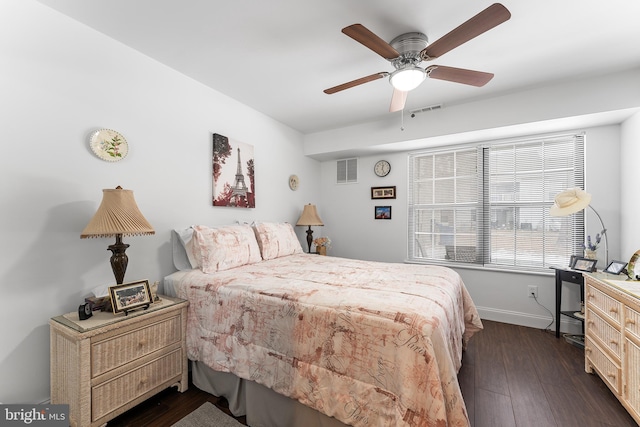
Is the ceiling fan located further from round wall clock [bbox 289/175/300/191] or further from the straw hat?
round wall clock [bbox 289/175/300/191]

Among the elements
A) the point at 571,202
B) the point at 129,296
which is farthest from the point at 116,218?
the point at 571,202

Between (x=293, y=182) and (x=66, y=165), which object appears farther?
(x=293, y=182)

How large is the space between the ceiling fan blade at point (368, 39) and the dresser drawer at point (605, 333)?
7.94ft

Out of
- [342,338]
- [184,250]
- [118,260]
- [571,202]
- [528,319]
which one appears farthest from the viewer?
[528,319]

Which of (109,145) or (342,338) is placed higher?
(109,145)

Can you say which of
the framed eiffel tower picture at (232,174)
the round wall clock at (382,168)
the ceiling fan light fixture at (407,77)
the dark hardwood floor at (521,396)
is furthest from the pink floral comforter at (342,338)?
the round wall clock at (382,168)

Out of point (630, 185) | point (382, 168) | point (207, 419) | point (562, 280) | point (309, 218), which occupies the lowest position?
point (207, 419)

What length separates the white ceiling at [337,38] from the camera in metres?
1.66

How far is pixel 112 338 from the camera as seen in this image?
60.3 inches

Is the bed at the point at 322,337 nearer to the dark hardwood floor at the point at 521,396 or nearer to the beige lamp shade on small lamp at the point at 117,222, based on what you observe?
the dark hardwood floor at the point at 521,396

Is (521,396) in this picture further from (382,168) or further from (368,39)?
(382,168)

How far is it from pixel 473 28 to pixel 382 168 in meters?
2.62

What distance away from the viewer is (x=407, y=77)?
192 cm

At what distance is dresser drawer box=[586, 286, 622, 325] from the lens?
1.77 metres
